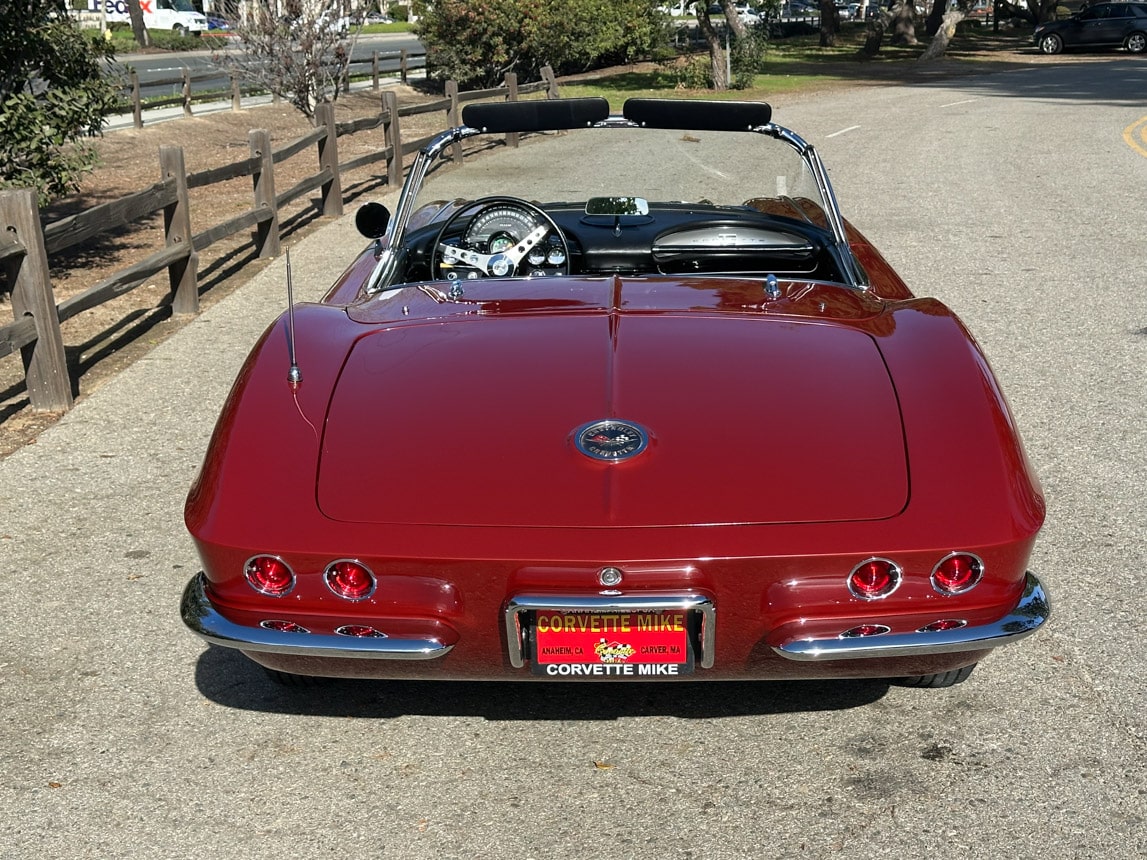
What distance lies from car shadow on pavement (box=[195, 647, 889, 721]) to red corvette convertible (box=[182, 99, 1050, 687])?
0.46 ft

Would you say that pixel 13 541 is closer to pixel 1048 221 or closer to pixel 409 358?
pixel 409 358

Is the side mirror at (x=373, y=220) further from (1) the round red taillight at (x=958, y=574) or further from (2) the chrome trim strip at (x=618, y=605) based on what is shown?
(1) the round red taillight at (x=958, y=574)

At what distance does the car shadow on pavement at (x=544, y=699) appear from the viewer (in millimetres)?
3695

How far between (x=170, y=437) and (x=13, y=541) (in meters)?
1.40

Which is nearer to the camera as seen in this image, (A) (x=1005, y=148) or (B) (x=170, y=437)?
(B) (x=170, y=437)

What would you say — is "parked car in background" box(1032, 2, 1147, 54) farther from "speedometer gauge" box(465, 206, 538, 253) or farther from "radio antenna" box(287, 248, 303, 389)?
"radio antenna" box(287, 248, 303, 389)

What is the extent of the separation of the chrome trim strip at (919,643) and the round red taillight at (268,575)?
1198 millimetres

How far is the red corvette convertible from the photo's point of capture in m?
3.06

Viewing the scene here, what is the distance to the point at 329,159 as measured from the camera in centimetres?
1345

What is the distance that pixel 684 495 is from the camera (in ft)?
10.4

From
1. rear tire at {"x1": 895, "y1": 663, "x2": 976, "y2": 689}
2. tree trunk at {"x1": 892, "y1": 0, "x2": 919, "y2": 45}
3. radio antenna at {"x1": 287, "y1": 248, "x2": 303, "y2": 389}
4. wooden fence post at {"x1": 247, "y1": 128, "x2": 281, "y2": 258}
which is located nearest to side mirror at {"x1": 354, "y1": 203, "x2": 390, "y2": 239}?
radio antenna at {"x1": 287, "y1": 248, "x2": 303, "y2": 389}

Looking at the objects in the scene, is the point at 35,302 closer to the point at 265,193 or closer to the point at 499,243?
the point at 499,243

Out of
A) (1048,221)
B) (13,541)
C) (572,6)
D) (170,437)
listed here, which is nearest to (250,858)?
(13,541)

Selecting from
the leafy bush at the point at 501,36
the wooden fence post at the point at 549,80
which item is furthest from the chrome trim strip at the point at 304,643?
the leafy bush at the point at 501,36
